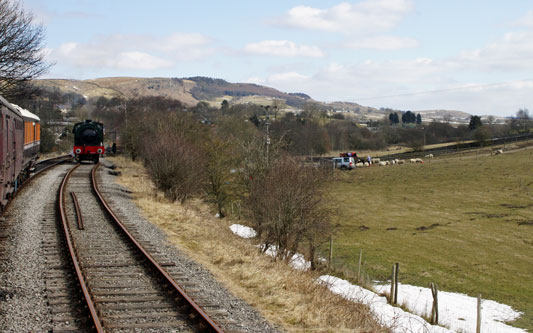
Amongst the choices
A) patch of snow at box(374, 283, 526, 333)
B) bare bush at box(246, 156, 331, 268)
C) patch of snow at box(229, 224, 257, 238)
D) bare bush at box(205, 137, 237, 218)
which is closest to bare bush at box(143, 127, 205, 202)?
patch of snow at box(229, 224, 257, 238)

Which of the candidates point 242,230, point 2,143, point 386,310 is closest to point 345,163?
point 242,230

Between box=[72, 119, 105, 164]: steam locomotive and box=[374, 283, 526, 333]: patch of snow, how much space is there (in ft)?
83.2

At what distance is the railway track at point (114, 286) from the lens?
25.1ft

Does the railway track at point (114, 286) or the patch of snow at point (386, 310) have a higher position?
the railway track at point (114, 286)

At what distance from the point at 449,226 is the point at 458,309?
17.7 meters

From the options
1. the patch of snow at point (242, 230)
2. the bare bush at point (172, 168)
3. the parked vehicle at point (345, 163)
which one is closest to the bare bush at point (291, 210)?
the bare bush at point (172, 168)

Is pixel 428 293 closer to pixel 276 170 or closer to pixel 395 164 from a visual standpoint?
pixel 276 170

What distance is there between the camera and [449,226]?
3609cm

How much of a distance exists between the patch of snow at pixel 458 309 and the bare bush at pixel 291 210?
398cm

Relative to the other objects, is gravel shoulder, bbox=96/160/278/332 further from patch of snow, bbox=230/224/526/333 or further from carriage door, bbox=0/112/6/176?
patch of snow, bbox=230/224/526/333

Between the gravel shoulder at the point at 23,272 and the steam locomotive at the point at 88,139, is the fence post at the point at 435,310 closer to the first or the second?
the gravel shoulder at the point at 23,272

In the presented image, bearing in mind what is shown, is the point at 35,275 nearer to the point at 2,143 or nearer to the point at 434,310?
the point at 2,143

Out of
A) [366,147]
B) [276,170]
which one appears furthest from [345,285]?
[366,147]

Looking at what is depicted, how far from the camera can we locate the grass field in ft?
80.3
